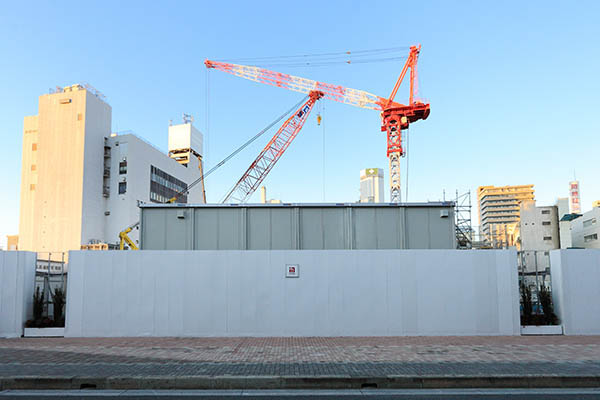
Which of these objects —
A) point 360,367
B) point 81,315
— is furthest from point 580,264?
point 81,315

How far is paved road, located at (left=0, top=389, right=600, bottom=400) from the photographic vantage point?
24.8 ft

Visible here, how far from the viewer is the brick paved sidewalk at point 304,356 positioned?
348 inches

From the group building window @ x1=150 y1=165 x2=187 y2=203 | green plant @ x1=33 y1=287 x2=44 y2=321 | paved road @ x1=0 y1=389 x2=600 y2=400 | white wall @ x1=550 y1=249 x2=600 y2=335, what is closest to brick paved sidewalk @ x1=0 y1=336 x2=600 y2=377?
paved road @ x1=0 y1=389 x2=600 y2=400

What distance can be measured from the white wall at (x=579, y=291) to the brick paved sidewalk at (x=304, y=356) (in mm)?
714

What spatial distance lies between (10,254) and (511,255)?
15740 millimetres

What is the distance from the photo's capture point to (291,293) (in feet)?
47.4

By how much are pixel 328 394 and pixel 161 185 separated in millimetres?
75686

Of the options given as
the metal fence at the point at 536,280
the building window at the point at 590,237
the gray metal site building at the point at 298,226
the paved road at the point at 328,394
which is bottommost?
the paved road at the point at 328,394

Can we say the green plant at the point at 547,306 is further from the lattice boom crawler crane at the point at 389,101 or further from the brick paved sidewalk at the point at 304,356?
the lattice boom crawler crane at the point at 389,101

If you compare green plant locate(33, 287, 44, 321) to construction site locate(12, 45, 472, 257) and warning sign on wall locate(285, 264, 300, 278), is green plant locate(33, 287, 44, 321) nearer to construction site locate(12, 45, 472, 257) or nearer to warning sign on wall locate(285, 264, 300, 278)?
warning sign on wall locate(285, 264, 300, 278)

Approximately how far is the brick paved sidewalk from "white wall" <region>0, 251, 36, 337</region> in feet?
2.63

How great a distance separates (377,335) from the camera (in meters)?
14.2

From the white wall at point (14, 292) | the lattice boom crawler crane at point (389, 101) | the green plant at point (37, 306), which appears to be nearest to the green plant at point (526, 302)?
the green plant at point (37, 306)

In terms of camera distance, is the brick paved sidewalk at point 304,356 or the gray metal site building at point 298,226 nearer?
the brick paved sidewalk at point 304,356
